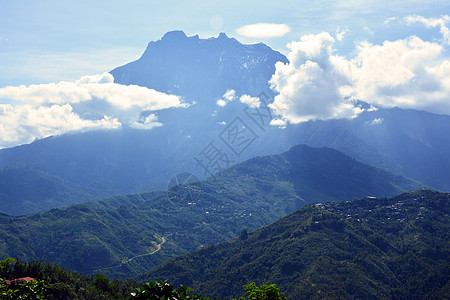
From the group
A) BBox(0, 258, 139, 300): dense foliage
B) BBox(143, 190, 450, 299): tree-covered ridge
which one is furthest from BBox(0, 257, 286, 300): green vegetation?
BBox(143, 190, 450, 299): tree-covered ridge

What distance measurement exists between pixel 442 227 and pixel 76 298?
178898 mm

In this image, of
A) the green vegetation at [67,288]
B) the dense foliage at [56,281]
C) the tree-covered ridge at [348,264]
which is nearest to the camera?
the green vegetation at [67,288]

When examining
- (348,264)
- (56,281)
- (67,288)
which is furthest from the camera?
(348,264)

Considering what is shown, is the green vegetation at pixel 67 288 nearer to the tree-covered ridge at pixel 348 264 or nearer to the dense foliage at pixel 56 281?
the dense foliage at pixel 56 281

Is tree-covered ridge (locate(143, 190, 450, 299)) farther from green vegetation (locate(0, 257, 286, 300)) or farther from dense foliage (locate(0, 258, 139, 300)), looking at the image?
dense foliage (locate(0, 258, 139, 300))

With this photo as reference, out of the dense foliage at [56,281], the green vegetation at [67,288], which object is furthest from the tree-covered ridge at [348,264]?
the dense foliage at [56,281]

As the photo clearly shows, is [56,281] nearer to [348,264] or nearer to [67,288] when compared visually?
[67,288]

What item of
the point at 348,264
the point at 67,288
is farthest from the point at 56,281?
the point at 348,264

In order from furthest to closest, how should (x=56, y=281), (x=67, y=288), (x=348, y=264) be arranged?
(x=348, y=264)
(x=56, y=281)
(x=67, y=288)

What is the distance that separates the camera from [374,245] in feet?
584

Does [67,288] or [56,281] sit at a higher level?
[67,288]

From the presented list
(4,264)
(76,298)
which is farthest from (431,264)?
(4,264)

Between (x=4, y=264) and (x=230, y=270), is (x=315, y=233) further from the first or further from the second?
(x=4, y=264)

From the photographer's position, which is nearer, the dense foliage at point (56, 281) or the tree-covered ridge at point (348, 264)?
the dense foliage at point (56, 281)
